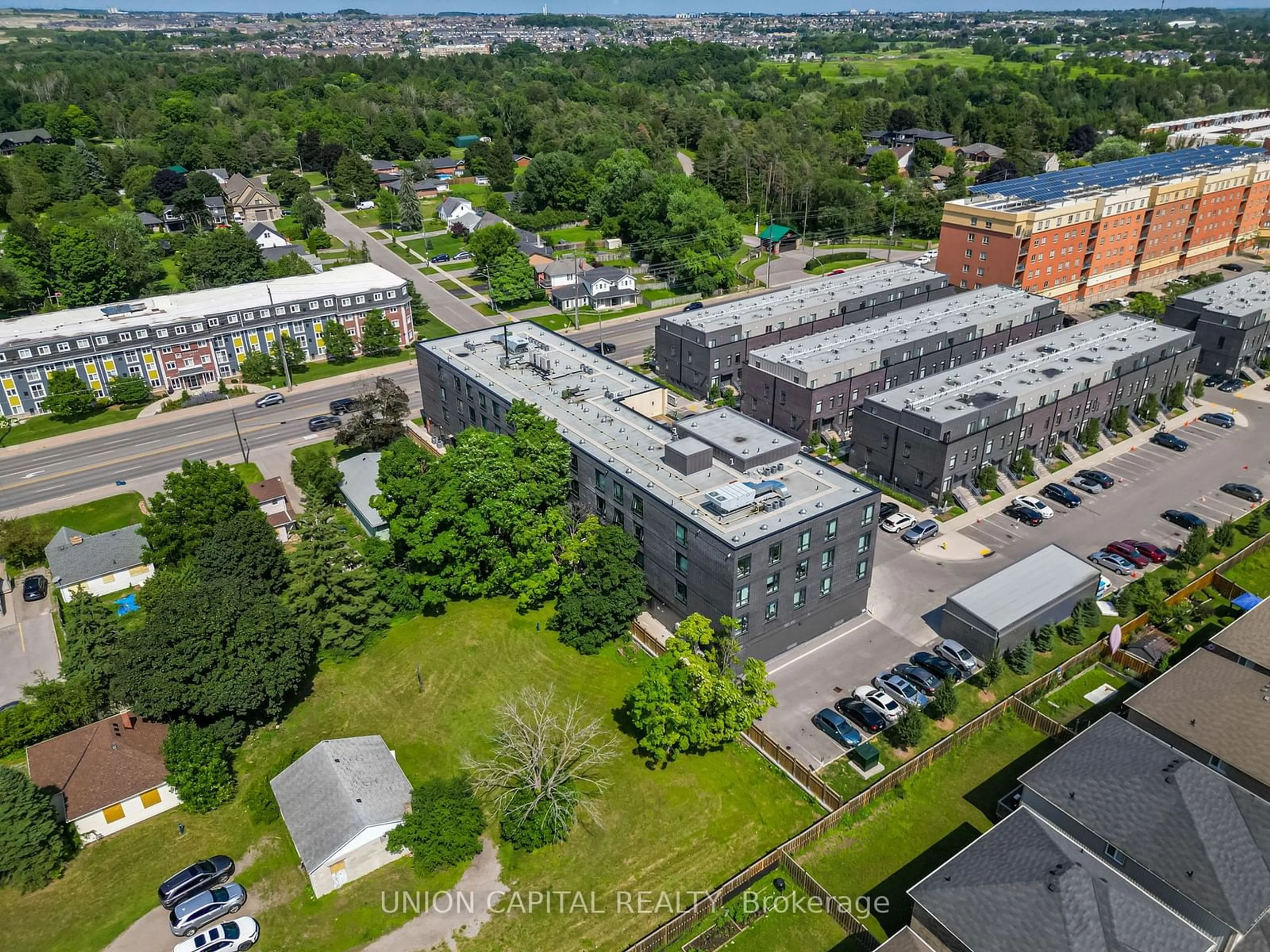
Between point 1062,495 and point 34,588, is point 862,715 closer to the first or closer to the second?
point 1062,495

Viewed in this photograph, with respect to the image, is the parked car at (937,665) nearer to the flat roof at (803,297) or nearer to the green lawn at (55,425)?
the flat roof at (803,297)

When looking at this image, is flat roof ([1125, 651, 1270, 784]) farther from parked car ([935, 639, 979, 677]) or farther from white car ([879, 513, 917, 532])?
white car ([879, 513, 917, 532])

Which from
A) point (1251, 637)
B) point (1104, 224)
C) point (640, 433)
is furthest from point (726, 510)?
point (1104, 224)

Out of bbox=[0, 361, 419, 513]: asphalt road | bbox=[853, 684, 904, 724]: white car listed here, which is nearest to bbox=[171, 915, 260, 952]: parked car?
bbox=[853, 684, 904, 724]: white car

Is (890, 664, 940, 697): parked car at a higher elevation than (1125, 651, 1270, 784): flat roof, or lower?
lower

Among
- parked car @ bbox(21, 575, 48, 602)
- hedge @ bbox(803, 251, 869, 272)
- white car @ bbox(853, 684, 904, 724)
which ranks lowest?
parked car @ bbox(21, 575, 48, 602)

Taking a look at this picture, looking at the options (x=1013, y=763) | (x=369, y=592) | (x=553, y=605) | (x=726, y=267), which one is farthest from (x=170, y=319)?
(x=1013, y=763)
